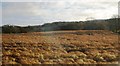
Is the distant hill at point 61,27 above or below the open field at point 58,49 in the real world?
above

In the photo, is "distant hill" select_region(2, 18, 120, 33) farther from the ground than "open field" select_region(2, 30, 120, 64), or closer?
farther from the ground

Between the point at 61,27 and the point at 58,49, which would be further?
the point at 61,27

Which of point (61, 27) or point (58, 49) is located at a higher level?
point (61, 27)

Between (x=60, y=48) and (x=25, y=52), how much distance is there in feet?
4.33

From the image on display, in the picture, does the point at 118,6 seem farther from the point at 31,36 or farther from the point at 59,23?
the point at 31,36

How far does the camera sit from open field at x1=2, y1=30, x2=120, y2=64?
26.9 ft

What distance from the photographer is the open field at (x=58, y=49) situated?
8.20 m

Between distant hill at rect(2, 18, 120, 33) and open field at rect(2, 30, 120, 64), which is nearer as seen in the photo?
open field at rect(2, 30, 120, 64)

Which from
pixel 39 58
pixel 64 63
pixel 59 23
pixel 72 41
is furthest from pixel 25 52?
pixel 59 23

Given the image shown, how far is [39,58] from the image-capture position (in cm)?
816

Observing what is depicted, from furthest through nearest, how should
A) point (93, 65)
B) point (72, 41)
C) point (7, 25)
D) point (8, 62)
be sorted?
point (7, 25)
point (72, 41)
point (93, 65)
point (8, 62)

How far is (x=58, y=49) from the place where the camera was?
902 centimetres

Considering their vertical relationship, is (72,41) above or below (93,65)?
above

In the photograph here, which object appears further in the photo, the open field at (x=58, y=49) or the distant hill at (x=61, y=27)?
the distant hill at (x=61, y=27)
